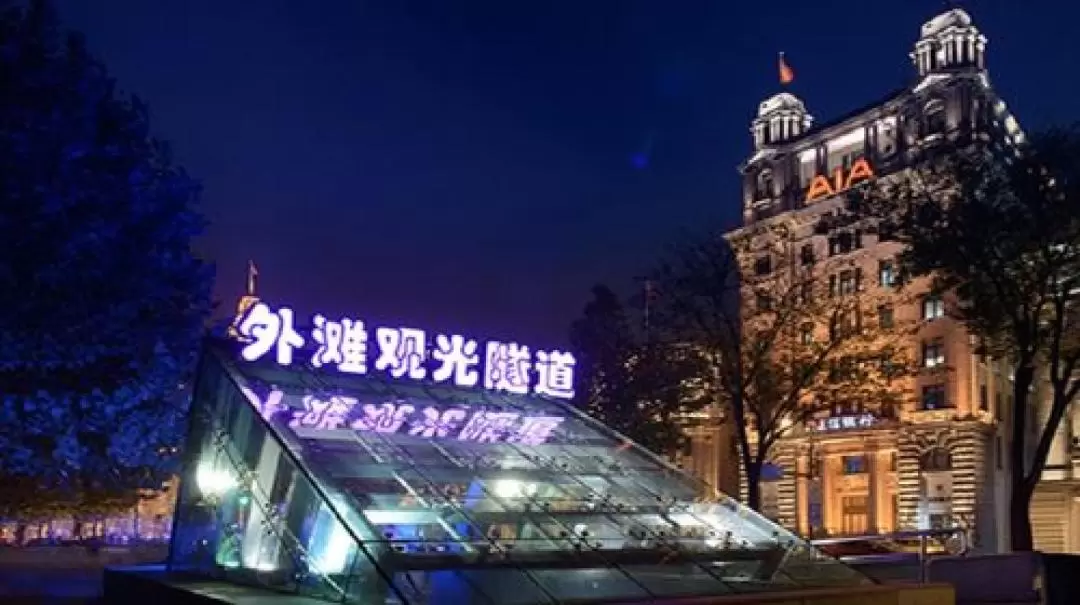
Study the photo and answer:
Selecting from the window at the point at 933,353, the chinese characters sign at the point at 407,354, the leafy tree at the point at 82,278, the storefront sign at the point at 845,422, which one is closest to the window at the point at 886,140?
the window at the point at 933,353

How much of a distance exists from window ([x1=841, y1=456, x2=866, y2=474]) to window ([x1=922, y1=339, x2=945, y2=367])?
677 centimetres

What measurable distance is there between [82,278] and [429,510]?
7214mm

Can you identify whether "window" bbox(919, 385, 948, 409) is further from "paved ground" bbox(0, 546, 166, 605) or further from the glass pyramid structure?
"paved ground" bbox(0, 546, 166, 605)

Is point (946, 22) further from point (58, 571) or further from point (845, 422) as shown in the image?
point (58, 571)

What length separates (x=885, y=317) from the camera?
62.0 meters

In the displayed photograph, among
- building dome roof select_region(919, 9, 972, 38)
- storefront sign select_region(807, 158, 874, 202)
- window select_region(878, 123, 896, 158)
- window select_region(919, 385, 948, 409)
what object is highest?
building dome roof select_region(919, 9, 972, 38)

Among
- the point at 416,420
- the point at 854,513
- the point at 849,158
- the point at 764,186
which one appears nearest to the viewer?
the point at 416,420

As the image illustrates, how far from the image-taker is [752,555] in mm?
19547

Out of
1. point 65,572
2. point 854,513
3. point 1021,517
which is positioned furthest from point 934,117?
point 65,572

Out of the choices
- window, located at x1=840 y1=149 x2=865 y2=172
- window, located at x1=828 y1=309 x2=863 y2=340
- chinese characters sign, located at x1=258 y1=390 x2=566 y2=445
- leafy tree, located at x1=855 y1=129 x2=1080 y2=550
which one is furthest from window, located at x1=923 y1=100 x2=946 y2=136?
chinese characters sign, located at x1=258 y1=390 x2=566 y2=445

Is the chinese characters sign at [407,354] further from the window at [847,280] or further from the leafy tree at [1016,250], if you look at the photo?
the window at [847,280]

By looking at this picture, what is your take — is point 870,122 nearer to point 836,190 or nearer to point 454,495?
point 836,190

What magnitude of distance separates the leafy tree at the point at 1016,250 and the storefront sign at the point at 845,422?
114 ft

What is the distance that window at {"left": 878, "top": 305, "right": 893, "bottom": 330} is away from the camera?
53.3 m
